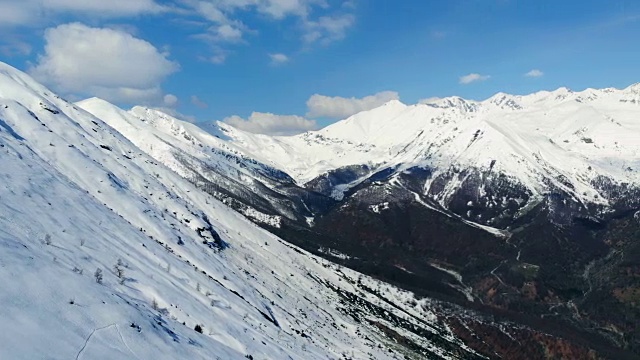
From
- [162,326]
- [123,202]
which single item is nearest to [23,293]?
[162,326]

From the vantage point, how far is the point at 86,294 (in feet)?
75.9

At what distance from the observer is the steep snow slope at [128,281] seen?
2017 cm

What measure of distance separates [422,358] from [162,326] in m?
86.7

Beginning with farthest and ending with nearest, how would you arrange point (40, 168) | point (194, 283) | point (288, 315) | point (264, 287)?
point (264, 287)
point (288, 315)
point (40, 168)
point (194, 283)

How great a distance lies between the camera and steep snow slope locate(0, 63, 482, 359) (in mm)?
20172

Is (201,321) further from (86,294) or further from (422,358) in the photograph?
(422,358)

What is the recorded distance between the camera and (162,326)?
25.0m

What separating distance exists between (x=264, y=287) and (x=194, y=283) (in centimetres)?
3371

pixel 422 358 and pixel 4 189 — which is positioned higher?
pixel 4 189

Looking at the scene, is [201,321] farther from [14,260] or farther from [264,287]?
[264,287]

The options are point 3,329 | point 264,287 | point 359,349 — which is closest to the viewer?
point 3,329

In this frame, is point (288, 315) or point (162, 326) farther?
point (288, 315)

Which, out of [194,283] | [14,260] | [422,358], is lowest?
[422,358]

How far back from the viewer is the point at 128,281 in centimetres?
3353
